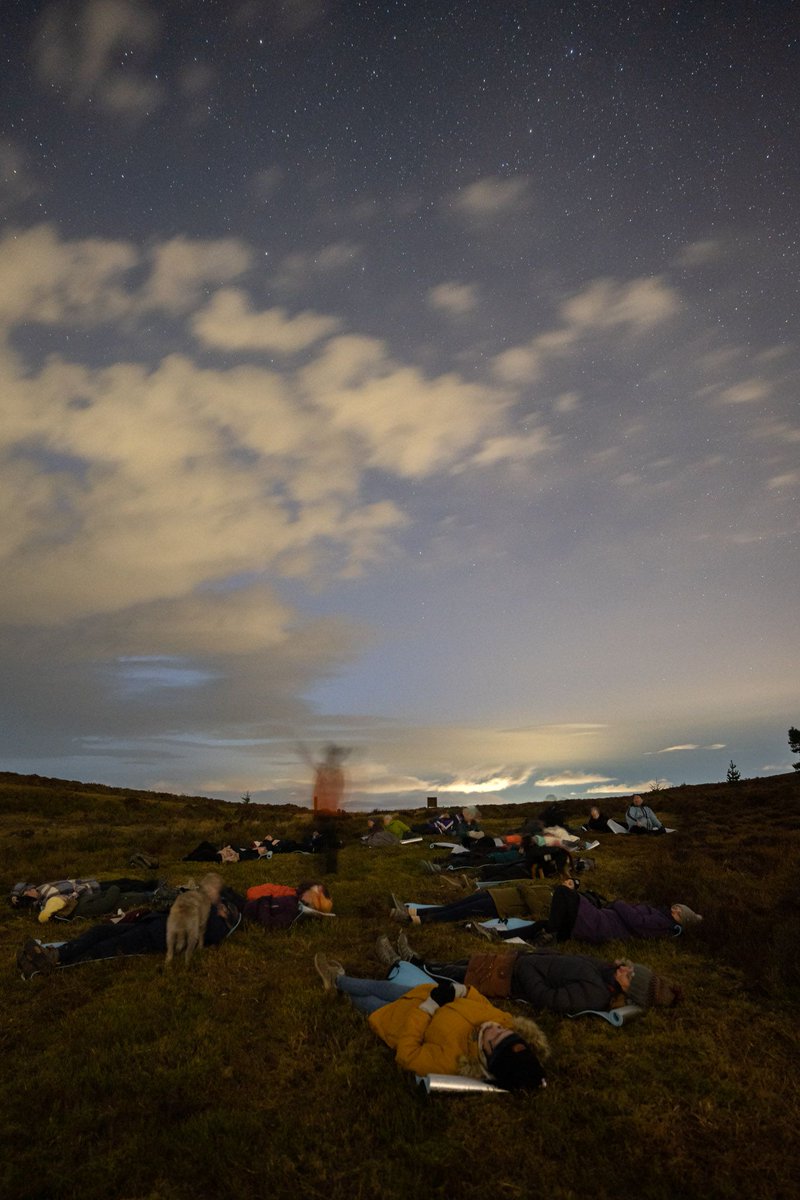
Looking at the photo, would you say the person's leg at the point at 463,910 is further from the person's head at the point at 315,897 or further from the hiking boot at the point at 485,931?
the person's head at the point at 315,897

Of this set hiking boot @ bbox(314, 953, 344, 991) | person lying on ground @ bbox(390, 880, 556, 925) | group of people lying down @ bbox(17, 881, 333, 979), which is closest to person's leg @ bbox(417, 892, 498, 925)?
person lying on ground @ bbox(390, 880, 556, 925)

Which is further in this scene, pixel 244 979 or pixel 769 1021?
pixel 244 979

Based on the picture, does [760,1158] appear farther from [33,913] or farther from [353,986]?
[33,913]

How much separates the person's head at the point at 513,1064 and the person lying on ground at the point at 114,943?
623 cm

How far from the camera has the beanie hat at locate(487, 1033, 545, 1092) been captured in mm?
5902

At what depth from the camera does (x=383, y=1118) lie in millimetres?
5547

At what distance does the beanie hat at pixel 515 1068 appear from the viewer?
590 cm

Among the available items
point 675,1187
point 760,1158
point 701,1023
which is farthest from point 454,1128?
point 701,1023

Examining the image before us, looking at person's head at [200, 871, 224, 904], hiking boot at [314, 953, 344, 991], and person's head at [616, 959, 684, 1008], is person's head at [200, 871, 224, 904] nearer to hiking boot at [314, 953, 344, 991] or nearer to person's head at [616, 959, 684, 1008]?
hiking boot at [314, 953, 344, 991]

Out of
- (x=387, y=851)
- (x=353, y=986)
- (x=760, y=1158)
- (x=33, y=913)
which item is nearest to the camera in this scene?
(x=760, y=1158)

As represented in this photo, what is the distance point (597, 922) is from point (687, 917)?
1.71 metres

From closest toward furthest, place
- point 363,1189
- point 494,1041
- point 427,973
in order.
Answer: point 363,1189 < point 494,1041 < point 427,973

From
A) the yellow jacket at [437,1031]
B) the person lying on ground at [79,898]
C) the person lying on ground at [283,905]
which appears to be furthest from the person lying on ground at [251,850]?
the yellow jacket at [437,1031]

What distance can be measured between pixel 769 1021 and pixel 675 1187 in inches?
141
